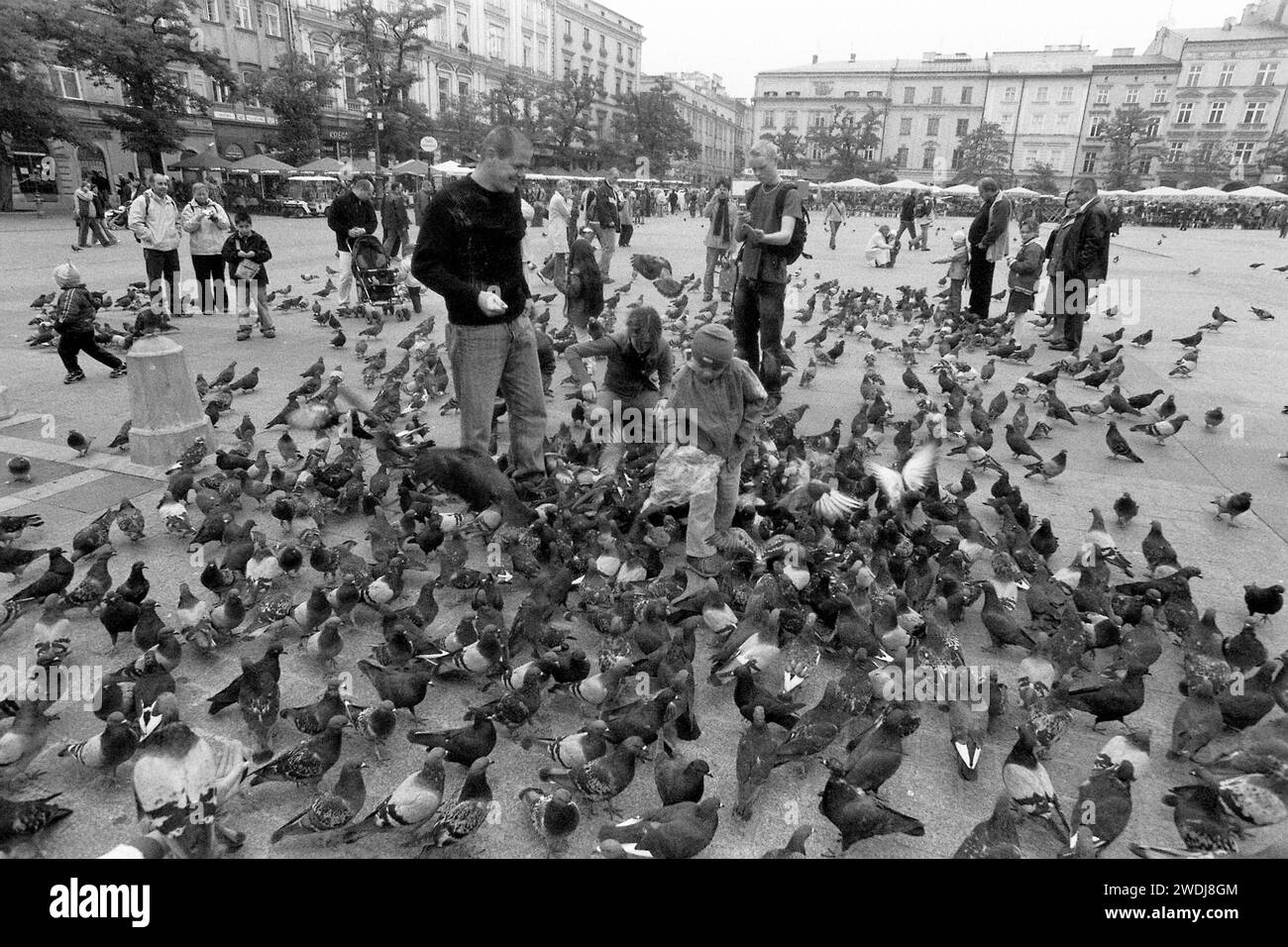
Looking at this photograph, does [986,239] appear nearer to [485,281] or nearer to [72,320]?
[485,281]

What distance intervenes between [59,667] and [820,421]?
6.45 m

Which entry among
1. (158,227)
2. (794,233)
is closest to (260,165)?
(158,227)

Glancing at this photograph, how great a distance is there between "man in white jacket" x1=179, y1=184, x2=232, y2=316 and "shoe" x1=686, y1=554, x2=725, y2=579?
9.05 meters

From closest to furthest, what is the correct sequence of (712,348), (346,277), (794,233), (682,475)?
(712,348) < (682,475) < (794,233) < (346,277)

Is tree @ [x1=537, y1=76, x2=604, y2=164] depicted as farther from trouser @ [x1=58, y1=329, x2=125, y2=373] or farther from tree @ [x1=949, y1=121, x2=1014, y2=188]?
trouser @ [x1=58, y1=329, x2=125, y2=373]

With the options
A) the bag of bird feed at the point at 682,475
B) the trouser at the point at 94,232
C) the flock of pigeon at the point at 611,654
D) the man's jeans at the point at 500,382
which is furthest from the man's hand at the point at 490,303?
the trouser at the point at 94,232

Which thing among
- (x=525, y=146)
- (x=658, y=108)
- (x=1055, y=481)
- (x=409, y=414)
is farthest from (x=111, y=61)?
(x=658, y=108)

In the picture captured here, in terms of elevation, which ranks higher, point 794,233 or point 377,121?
point 377,121

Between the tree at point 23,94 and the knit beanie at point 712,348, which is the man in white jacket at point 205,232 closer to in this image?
the knit beanie at point 712,348

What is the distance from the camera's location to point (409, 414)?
7.71m

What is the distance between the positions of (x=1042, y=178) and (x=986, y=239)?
7898 centimetres

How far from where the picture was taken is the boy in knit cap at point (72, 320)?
25.5 feet

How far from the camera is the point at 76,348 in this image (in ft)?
26.7
